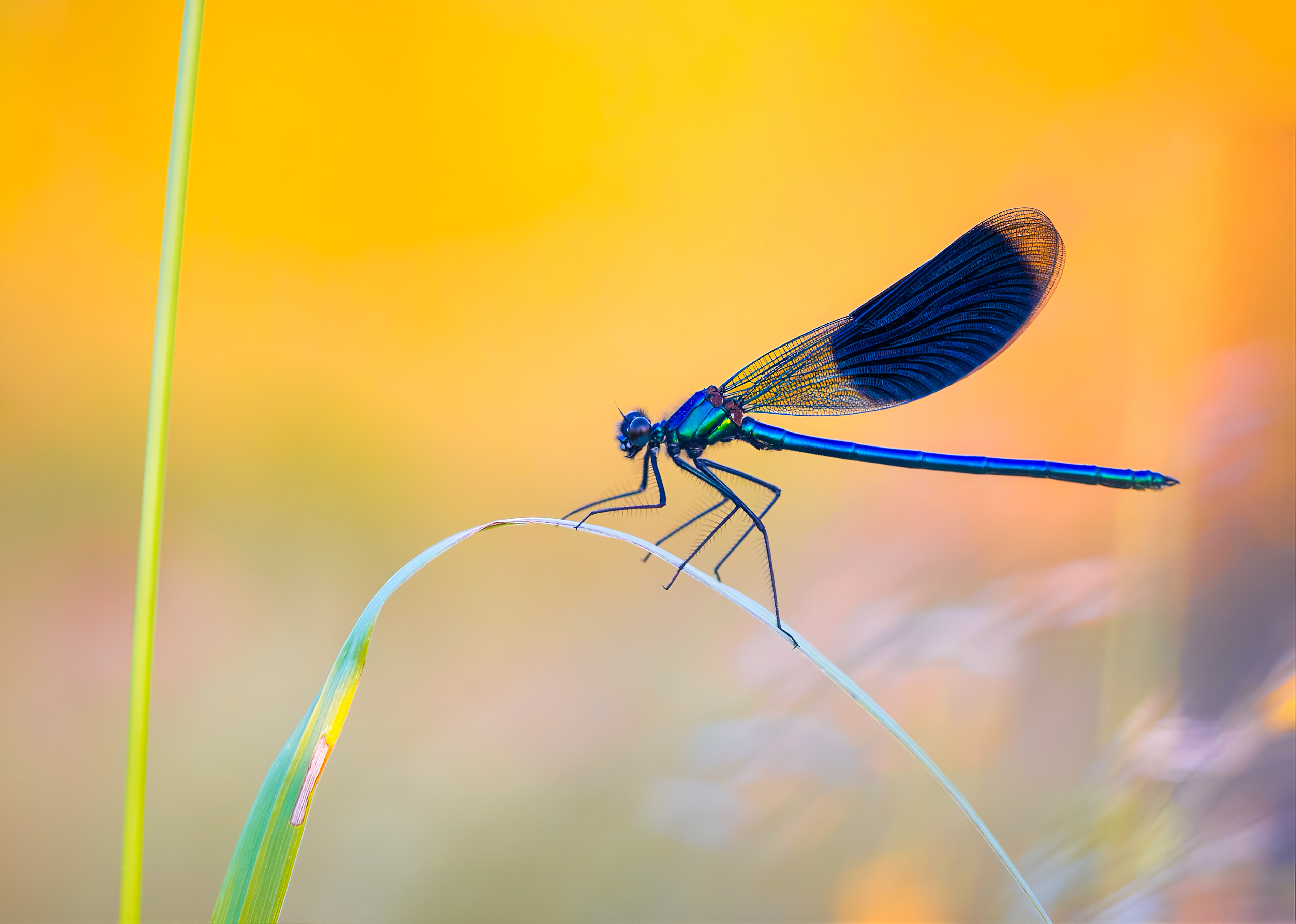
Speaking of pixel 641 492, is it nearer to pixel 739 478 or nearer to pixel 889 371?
pixel 739 478

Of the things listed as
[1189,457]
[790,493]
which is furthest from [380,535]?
[1189,457]

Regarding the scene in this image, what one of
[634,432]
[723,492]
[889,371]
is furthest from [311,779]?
[889,371]

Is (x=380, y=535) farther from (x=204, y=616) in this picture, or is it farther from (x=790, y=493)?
(x=790, y=493)

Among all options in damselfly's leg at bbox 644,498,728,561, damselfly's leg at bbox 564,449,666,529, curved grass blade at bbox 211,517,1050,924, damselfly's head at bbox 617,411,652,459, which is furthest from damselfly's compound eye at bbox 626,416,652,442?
curved grass blade at bbox 211,517,1050,924

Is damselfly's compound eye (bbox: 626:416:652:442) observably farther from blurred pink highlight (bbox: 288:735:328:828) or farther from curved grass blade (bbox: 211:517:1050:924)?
blurred pink highlight (bbox: 288:735:328:828)

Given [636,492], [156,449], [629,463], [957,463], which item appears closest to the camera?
[156,449]

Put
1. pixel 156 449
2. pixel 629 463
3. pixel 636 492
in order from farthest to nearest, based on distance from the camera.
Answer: pixel 629 463, pixel 636 492, pixel 156 449

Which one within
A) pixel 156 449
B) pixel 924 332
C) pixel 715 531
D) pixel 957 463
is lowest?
pixel 957 463
